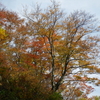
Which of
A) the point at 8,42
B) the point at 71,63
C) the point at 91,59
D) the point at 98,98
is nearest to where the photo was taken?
the point at 91,59

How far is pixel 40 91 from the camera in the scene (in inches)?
380

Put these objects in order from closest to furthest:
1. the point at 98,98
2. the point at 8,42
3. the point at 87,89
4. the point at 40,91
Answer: the point at 40,91
the point at 8,42
the point at 87,89
the point at 98,98

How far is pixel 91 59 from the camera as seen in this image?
42.7ft

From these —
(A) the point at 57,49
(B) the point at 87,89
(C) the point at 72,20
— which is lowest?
(B) the point at 87,89

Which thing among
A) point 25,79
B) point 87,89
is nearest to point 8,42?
point 25,79

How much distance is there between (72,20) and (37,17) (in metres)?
3.32

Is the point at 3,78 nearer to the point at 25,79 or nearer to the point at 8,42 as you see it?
the point at 25,79

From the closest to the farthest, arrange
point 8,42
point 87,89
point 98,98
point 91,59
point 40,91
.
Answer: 1. point 40,91
2. point 91,59
3. point 8,42
4. point 87,89
5. point 98,98

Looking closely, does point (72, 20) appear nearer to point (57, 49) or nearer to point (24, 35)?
point (57, 49)

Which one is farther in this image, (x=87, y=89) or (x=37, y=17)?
(x=87, y=89)

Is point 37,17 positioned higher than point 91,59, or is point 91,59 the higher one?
point 37,17

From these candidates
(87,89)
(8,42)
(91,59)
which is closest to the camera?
(91,59)

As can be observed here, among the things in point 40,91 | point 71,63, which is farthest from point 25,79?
point 71,63

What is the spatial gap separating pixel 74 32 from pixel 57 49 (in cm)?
222
